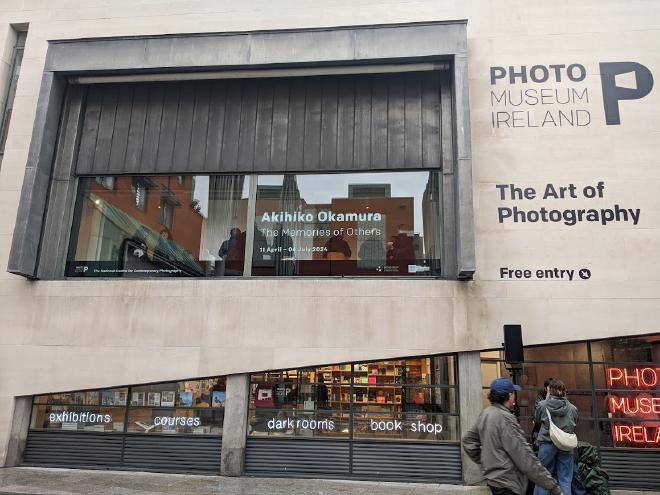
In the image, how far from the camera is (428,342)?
1020 cm

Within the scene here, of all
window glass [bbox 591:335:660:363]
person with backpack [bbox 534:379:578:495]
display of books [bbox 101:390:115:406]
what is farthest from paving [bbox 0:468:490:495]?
window glass [bbox 591:335:660:363]

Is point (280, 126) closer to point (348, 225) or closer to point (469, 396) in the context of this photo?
point (348, 225)

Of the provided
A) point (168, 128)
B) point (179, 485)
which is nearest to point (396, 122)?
point (168, 128)

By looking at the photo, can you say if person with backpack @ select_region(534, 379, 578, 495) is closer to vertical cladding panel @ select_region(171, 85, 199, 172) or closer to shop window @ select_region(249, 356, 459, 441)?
shop window @ select_region(249, 356, 459, 441)

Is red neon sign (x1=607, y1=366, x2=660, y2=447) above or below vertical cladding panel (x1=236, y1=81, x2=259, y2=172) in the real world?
A: below

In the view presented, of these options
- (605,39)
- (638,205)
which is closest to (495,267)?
(638,205)

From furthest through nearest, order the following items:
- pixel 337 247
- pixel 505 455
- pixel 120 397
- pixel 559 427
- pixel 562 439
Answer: pixel 337 247
pixel 120 397
pixel 559 427
pixel 562 439
pixel 505 455

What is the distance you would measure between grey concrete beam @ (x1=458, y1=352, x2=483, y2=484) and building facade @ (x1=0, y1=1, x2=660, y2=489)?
0.19ft

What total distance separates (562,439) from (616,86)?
318 inches

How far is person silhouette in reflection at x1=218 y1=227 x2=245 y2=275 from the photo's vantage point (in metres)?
11.4

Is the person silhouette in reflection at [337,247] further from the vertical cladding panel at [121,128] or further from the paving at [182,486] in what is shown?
the vertical cladding panel at [121,128]

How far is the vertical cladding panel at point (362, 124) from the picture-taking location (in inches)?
449

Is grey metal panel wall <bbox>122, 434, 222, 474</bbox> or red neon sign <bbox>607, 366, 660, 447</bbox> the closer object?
red neon sign <bbox>607, 366, 660, 447</bbox>

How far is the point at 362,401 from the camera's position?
1018 cm
